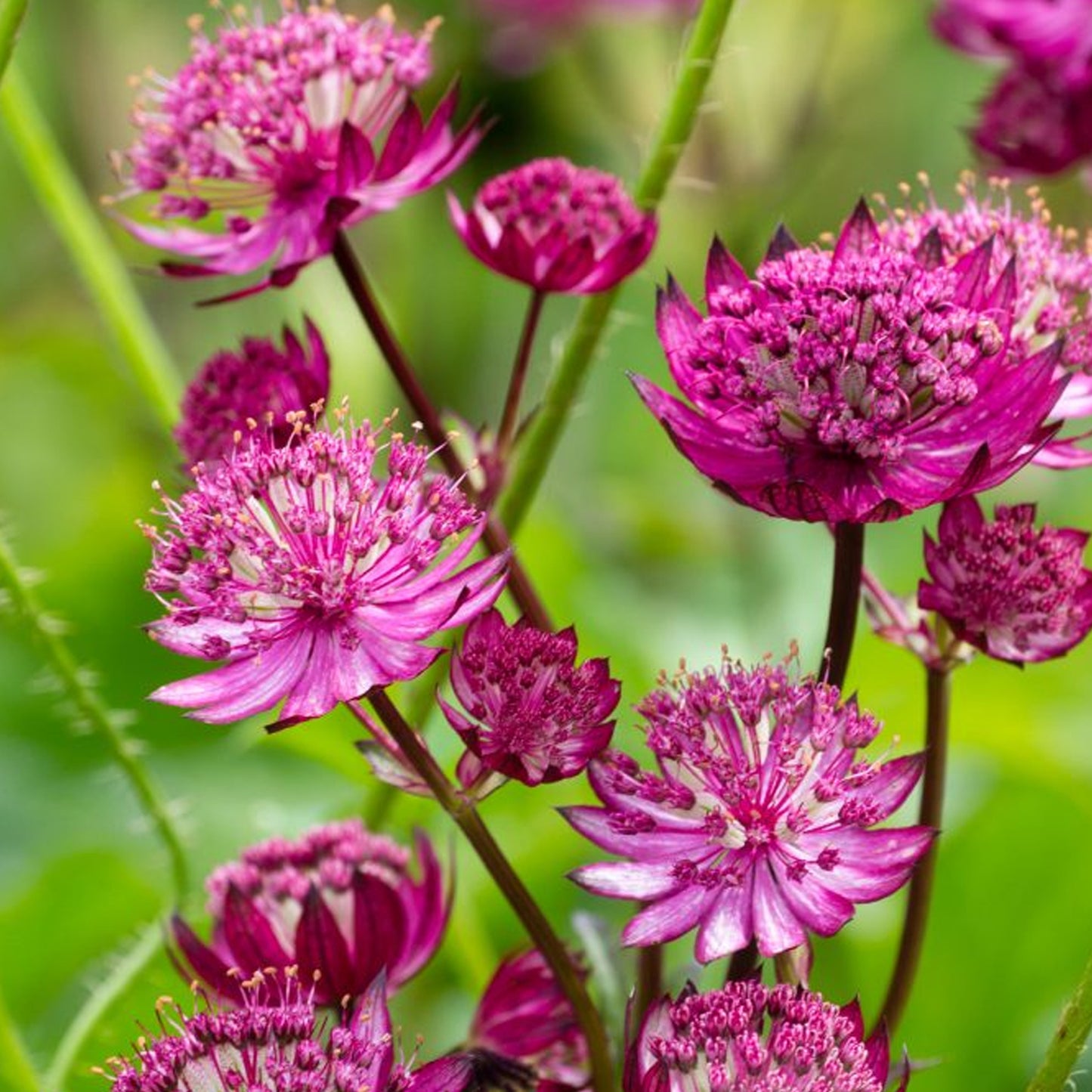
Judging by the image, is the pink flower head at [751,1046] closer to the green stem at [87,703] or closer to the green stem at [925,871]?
the green stem at [925,871]

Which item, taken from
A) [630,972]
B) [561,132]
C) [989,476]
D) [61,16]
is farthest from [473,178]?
[989,476]

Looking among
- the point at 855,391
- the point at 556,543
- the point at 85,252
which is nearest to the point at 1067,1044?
the point at 855,391

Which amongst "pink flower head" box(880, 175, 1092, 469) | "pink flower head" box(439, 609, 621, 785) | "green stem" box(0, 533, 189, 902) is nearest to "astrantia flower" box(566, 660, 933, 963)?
"pink flower head" box(439, 609, 621, 785)

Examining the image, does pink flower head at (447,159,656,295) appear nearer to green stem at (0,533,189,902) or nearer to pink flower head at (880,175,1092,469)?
pink flower head at (880,175,1092,469)

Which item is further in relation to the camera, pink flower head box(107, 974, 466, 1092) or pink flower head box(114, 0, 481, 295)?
pink flower head box(114, 0, 481, 295)

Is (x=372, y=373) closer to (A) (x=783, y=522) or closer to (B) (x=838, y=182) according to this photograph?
(A) (x=783, y=522)

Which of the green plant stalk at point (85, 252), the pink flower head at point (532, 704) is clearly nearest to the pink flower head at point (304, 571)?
the pink flower head at point (532, 704)

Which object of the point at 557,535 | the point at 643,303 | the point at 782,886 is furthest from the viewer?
the point at 643,303
